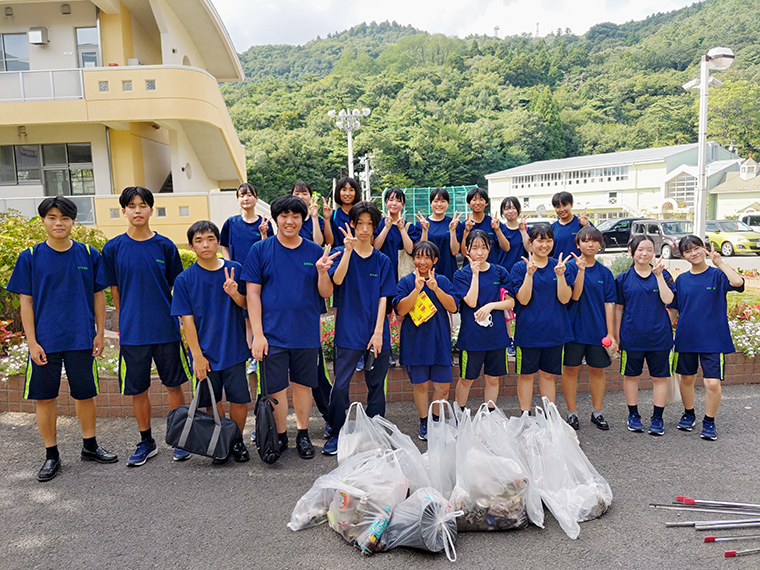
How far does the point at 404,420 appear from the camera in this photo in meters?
4.97

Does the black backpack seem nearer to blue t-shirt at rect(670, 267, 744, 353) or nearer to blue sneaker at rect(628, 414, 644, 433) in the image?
blue sneaker at rect(628, 414, 644, 433)

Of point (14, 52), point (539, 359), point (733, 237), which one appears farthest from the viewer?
point (733, 237)

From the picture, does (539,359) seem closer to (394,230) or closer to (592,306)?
(592,306)

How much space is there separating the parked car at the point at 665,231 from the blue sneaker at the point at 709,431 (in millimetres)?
17600

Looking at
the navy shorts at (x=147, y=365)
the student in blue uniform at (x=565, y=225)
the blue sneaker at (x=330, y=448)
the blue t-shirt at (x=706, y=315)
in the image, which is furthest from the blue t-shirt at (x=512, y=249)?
the navy shorts at (x=147, y=365)

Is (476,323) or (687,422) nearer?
(476,323)

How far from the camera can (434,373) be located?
4379 millimetres

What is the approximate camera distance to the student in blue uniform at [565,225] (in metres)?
5.22

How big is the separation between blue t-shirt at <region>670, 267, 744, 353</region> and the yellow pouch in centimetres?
217

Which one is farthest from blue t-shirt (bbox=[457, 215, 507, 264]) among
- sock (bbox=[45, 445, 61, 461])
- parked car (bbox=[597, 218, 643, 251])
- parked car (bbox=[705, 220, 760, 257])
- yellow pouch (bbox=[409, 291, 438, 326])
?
parked car (bbox=[597, 218, 643, 251])

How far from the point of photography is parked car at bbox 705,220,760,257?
20328 mm

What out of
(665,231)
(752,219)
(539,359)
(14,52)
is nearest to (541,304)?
(539,359)

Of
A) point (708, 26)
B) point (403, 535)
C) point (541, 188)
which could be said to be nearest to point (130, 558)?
point (403, 535)

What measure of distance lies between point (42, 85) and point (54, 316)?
11917mm
